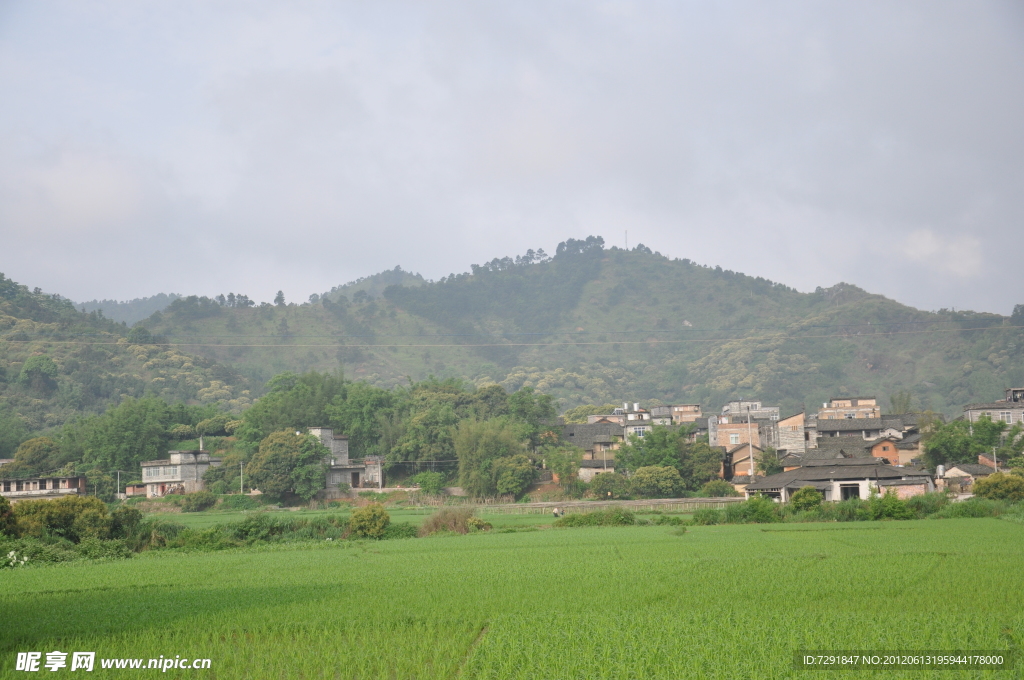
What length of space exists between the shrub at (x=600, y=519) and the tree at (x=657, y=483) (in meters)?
16.7

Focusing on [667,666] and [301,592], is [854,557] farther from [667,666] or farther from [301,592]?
[301,592]

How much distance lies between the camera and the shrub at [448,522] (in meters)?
37.4

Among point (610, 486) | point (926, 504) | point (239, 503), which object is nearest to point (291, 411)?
point (239, 503)

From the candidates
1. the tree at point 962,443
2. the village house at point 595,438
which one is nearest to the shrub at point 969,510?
the tree at point 962,443

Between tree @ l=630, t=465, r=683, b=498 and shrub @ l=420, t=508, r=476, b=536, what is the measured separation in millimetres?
21447

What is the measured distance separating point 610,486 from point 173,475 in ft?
117

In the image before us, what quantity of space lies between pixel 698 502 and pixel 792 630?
122ft

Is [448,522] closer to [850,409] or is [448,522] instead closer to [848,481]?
[848,481]

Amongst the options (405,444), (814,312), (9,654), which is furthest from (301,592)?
(814,312)

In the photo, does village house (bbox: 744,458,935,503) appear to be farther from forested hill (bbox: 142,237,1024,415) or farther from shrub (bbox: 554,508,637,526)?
forested hill (bbox: 142,237,1024,415)

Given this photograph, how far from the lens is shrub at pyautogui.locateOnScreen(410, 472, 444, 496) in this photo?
64.4 meters

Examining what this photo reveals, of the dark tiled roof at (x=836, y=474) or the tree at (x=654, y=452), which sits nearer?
the dark tiled roof at (x=836, y=474)

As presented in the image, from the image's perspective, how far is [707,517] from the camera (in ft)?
128

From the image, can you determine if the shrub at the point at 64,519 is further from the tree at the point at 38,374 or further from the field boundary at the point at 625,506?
the tree at the point at 38,374
